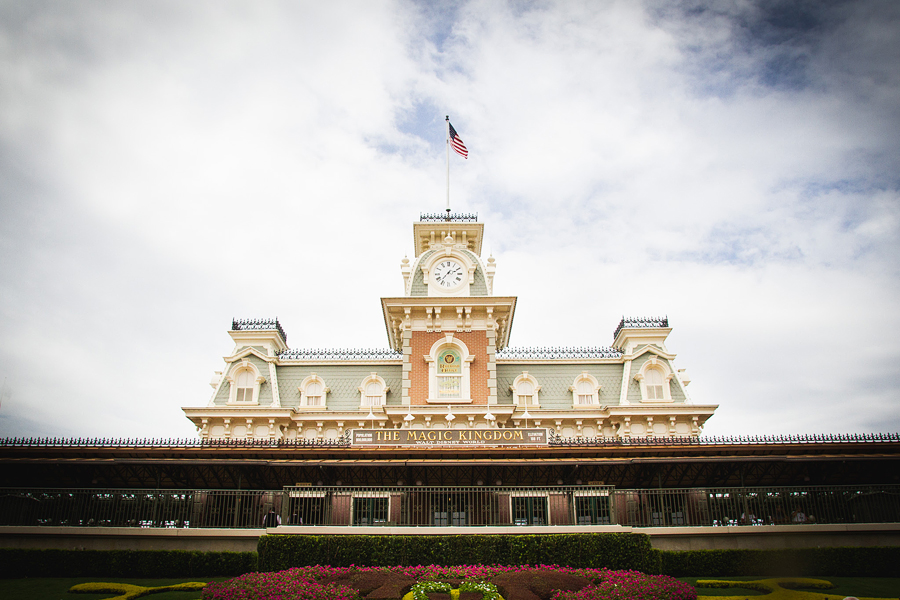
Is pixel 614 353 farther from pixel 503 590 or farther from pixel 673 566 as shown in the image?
pixel 503 590

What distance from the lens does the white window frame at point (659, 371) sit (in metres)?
31.4

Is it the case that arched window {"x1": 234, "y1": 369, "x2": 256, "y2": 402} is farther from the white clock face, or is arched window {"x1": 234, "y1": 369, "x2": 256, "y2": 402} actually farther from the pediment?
the white clock face

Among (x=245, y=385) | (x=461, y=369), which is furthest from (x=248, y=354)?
(x=461, y=369)

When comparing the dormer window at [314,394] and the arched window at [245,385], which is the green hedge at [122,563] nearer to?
the arched window at [245,385]

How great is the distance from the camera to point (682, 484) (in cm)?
2356

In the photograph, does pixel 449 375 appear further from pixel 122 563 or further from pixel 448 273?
pixel 122 563

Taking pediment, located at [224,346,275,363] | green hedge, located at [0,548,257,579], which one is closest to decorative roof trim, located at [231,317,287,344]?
pediment, located at [224,346,275,363]

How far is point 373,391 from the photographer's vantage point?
31828 millimetres

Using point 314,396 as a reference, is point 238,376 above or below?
above

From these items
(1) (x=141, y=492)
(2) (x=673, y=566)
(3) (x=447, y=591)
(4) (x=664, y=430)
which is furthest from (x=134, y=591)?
(4) (x=664, y=430)

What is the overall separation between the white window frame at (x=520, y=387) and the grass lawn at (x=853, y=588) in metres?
15.1

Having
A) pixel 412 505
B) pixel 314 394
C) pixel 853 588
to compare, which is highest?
pixel 314 394

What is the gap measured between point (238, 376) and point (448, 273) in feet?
43.0

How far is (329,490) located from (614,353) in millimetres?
20019
